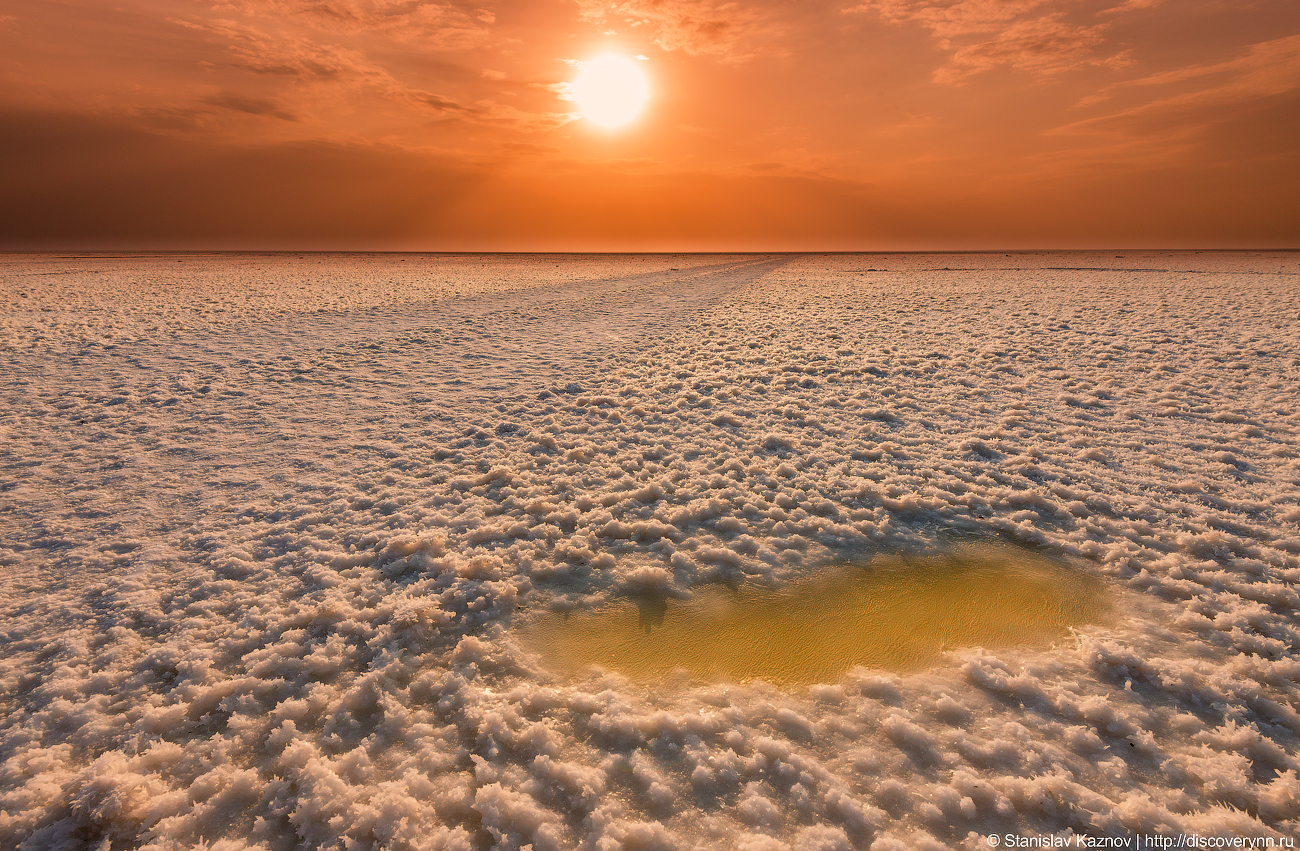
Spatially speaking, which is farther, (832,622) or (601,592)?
(601,592)

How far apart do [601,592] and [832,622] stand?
1705 millimetres

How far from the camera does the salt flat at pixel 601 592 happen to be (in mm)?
2334

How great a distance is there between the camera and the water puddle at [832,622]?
3.23 m

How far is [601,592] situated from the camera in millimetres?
3920

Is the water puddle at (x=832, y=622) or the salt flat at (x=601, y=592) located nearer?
the salt flat at (x=601, y=592)

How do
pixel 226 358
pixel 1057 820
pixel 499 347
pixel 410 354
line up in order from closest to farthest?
pixel 1057 820 → pixel 226 358 → pixel 410 354 → pixel 499 347

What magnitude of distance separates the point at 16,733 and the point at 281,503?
2555 millimetres

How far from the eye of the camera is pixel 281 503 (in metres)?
5.03

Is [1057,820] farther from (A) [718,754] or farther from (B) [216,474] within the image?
(B) [216,474]

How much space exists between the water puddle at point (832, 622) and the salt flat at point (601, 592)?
0.46ft

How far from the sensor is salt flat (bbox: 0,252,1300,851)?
233cm

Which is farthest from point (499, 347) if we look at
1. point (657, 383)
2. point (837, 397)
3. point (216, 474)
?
point (837, 397)

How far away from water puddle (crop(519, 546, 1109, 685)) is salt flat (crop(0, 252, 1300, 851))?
0.14 meters

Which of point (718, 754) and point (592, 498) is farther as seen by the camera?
point (592, 498)
